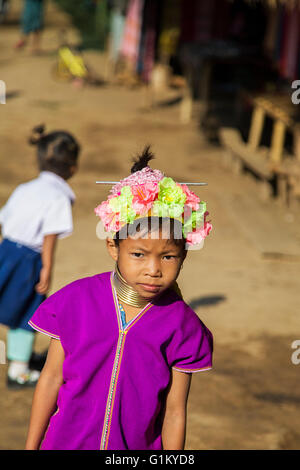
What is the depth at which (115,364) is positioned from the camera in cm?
226

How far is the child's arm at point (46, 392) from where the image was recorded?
7.60 feet

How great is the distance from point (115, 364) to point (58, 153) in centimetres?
212

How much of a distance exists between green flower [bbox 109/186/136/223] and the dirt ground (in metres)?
2.11

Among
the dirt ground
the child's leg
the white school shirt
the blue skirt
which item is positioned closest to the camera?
the white school shirt

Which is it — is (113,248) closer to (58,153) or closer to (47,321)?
(47,321)

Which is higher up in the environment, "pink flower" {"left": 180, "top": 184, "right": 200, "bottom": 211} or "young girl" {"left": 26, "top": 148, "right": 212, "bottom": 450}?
"pink flower" {"left": 180, "top": 184, "right": 200, "bottom": 211}

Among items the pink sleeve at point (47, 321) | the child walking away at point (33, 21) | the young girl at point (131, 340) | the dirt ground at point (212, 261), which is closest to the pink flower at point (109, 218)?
the young girl at point (131, 340)

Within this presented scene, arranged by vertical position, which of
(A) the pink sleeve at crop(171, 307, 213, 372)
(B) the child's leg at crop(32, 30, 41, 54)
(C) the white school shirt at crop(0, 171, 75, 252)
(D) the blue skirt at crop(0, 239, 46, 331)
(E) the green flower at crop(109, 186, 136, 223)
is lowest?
(B) the child's leg at crop(32, 30, 41, 54)

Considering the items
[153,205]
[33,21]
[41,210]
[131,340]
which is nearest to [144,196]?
[153,205]

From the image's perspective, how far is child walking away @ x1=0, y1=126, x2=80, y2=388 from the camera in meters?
4.09

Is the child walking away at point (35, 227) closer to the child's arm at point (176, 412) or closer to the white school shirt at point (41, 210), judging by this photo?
the white school shirt at point (41, 210)

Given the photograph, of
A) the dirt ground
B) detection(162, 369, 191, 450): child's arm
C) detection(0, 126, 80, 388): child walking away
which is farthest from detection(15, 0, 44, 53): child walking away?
detection(162, 369, 191, 450): child's arm

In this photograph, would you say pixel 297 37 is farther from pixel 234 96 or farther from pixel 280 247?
pixel 280 247

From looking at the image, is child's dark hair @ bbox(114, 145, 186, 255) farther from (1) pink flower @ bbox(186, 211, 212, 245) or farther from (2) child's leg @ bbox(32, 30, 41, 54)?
(2) child's leg @ bbox(32, 30, 41, 54)
